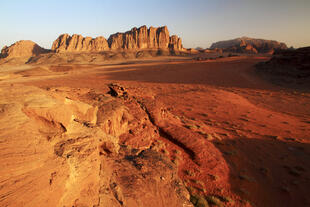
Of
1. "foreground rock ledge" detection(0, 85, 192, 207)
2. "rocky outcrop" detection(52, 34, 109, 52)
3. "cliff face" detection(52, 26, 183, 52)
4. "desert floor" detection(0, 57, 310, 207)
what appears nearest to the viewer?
"foreground rock ledge" detection(0, 85, 192, 207)

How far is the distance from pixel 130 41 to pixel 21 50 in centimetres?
6423

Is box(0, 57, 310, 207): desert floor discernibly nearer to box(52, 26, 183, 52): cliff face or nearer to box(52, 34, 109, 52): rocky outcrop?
box(52, 26, 183, 52): cliff face

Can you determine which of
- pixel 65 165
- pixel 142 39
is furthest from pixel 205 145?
pixel 142 39

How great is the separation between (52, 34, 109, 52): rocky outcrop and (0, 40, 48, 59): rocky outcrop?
425 inches

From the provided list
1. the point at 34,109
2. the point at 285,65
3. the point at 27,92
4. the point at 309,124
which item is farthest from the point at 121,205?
the point at 285,65

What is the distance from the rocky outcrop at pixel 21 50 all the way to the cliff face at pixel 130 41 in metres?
11.1

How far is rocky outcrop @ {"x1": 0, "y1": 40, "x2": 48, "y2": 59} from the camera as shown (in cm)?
8247

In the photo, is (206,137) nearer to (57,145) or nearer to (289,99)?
(57,145)

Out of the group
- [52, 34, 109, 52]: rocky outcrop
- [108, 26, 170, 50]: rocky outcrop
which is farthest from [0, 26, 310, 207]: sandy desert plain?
[52, 34, 109, 52]: rocky outcrop

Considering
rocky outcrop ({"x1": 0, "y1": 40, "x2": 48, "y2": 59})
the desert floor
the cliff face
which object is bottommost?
the desert floor

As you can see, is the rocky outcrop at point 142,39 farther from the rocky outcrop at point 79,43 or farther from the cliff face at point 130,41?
the rocky outcrop at point 79,43

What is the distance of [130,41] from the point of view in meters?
98.2

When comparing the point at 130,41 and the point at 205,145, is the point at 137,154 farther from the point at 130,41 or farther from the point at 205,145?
the point at 130,41

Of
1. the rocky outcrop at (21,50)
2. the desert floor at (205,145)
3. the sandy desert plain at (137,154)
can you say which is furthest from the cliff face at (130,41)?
the sandy desert plain at (137,154)
